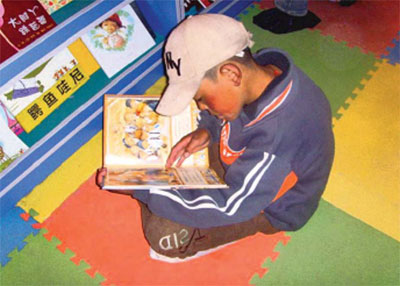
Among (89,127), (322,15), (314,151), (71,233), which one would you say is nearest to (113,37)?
(89,127)

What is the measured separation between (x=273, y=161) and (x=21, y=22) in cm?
120

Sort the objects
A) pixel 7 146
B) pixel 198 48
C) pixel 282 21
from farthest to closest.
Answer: pixel 282 21, pixel 7 146, pixel 198 48

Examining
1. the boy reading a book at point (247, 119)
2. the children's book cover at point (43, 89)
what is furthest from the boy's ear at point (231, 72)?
the children's book cover at point (43, 89)

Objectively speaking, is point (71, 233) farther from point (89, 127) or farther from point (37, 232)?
point (89, 127)

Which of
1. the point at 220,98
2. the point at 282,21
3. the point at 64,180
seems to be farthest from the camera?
the point at 282,21

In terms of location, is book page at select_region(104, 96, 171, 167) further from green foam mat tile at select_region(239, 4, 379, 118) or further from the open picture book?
green foam mat tile at select_region(239, 4, 379, 118)

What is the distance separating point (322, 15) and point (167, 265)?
6.42 feet

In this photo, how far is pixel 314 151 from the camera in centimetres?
120

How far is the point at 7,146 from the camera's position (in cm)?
165

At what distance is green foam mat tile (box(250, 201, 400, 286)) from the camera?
157 cm

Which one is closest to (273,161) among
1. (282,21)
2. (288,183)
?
(288,183)

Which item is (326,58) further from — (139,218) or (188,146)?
(139,218)

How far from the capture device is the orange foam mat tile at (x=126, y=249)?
1562 millimetres

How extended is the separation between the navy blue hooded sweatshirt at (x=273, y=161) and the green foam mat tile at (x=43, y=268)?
493mm
